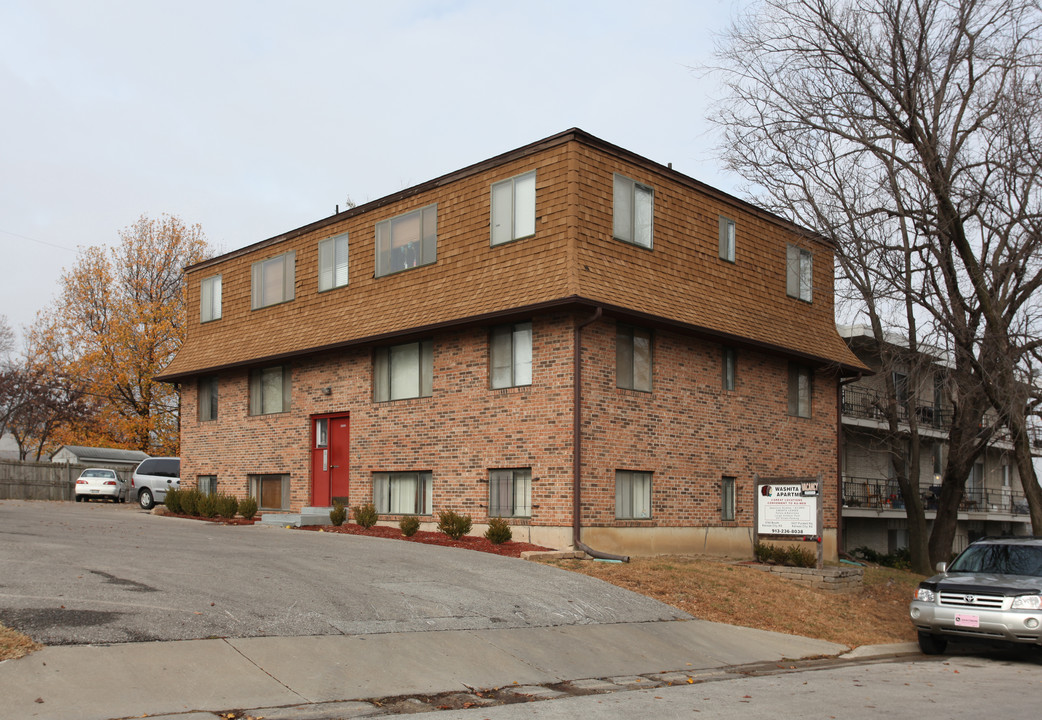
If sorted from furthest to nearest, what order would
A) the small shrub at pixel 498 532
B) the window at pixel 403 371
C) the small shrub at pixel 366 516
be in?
1. the window at pixel 403 371
2. the small shrub at pixel 366 516
3. the small shrub at pixel 498 532

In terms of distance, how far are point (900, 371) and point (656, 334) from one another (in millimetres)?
20469

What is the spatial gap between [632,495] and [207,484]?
14023 millimetres

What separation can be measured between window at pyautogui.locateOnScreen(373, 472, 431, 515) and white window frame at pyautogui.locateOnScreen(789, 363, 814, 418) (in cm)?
950

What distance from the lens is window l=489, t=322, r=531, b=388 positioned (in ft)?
65.2

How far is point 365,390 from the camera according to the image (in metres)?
23.1

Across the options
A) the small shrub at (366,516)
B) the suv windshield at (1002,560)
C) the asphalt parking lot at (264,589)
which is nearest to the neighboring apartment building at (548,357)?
the small shrub at (366,516)

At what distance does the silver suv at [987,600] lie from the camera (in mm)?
13227

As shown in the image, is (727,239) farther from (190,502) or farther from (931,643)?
(190,502)

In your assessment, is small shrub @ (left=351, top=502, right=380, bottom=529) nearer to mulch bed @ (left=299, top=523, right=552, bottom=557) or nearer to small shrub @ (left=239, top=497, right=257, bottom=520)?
mulch bed @ (left=299, top=523, right=552, bottom=557)

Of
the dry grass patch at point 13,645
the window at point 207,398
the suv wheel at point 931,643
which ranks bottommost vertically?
the suv wheel at point 931,643

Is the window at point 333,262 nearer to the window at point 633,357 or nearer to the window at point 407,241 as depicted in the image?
the window at point 407,241

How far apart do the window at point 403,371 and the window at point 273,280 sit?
14.8ft

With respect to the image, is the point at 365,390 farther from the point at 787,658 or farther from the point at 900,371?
the point at 900,371

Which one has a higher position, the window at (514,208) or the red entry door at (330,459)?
the window at (514,208)
